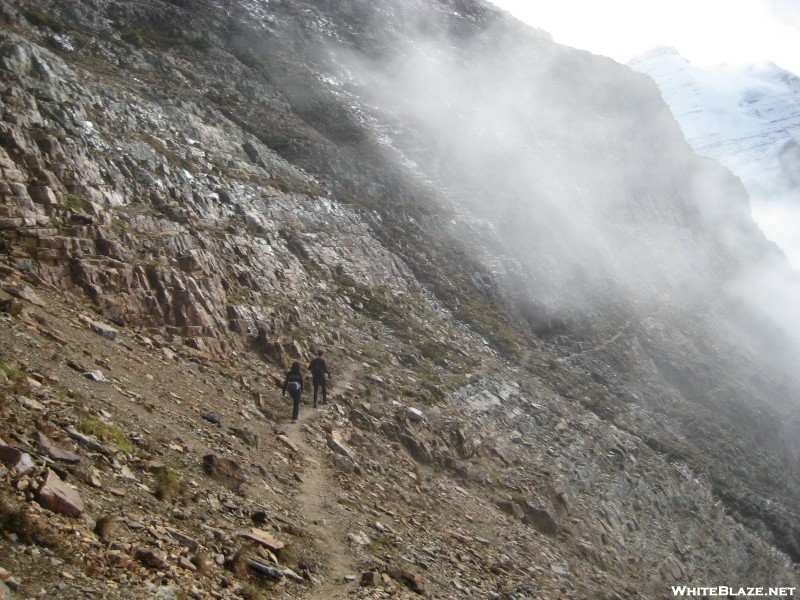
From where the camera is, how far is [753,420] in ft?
141

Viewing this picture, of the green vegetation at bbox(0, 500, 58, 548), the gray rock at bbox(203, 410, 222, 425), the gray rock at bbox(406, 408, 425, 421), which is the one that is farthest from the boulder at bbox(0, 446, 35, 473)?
the gray rock at bbox(406, 408, 425, 421)

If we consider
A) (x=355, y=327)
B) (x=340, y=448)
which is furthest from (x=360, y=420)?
(x=355, y=327)

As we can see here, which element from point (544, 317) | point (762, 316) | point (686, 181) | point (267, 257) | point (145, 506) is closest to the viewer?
point (145, 506)

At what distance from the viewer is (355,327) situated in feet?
87.0

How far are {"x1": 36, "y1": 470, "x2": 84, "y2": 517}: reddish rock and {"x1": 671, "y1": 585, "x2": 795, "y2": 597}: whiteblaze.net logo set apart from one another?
22.1 meters

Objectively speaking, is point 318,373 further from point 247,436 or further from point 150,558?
point 150,558

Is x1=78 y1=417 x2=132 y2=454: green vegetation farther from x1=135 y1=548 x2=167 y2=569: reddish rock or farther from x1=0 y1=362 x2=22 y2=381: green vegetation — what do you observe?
x1=135 y1=548 x2=167 y2=569: reddish rock

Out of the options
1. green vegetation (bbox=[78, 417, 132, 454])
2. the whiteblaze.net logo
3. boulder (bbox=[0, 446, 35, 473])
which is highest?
boulder (bbox=[0, 446, 35, 473])

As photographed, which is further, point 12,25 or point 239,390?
point 12,25

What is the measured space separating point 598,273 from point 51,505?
45.1 metres

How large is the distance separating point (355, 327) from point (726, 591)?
19.4 metres

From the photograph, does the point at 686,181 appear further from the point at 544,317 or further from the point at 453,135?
the point at 544,317

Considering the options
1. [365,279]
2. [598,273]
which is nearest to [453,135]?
[598,273]

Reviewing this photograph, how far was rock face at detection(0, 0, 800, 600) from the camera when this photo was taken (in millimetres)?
10758
